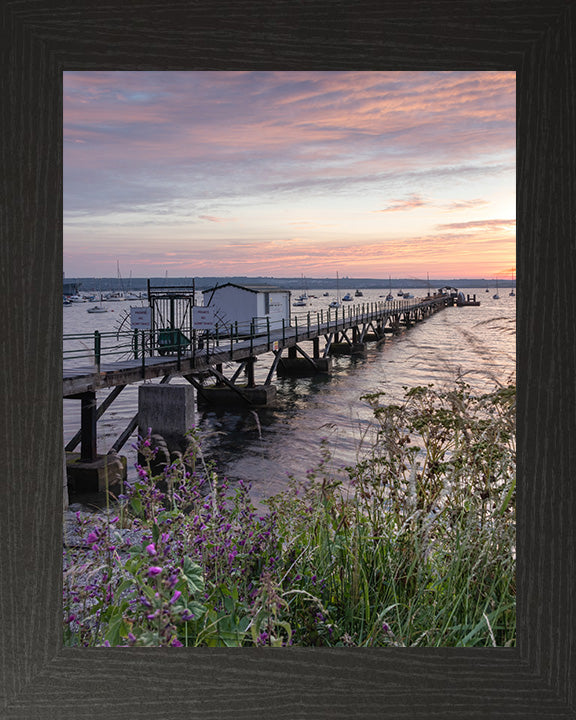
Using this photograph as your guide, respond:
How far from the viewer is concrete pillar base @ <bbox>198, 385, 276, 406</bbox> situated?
21.2m

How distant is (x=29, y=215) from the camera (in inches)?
71.2

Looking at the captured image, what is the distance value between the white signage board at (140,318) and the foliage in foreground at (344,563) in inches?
536

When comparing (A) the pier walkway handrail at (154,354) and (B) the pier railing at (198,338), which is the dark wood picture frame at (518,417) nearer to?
(B) the pier railing at (198,338)

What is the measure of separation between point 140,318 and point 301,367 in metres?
15.0

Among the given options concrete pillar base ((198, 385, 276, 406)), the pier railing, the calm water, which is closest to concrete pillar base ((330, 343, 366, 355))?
the pier railing

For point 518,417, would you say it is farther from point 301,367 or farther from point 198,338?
point 301,367

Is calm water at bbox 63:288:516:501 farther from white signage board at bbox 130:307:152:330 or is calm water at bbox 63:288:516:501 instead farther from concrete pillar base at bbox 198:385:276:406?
white signage board at bbox 130:307:152:330

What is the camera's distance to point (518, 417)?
1.81 m

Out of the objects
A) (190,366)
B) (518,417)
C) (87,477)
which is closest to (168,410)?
(87,477)

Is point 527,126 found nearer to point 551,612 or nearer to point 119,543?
point 551,612

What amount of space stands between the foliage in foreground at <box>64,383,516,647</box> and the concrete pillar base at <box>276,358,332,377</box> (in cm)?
2727

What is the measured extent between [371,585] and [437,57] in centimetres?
183

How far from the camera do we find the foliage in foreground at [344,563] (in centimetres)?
204

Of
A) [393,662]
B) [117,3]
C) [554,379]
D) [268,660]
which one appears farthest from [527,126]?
[268,660]
